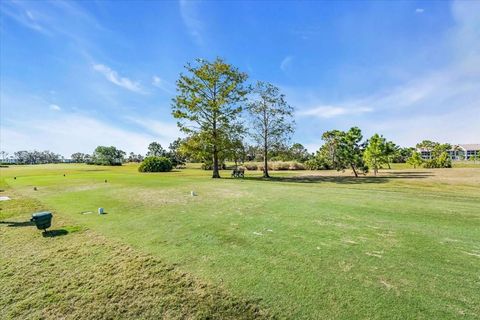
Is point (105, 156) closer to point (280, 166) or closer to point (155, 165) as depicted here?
point (155, 165)

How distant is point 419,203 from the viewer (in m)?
11.0

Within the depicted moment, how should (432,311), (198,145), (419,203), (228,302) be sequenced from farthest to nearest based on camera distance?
(198,145) → (419,203) → (228,302) → (432,311)

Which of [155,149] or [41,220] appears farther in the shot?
[155,149]

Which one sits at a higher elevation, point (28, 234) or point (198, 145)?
point (198, 145)

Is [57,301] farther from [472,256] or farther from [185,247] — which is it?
[472,256]

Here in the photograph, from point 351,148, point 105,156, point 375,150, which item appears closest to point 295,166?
point 375,150

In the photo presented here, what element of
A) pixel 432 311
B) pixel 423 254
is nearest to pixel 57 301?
pixel 432 311

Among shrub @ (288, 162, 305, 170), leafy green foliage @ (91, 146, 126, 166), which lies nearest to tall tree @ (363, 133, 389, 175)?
shrub @ (288, 162, 305, 170)

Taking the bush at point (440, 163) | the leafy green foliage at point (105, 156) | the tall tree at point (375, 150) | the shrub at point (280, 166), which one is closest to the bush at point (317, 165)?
the shrub at point (280, 166)

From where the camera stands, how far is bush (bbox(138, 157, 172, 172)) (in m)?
45.9

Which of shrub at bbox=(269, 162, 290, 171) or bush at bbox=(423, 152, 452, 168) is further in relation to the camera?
bush at bbox=(423, 152, 452, 168)

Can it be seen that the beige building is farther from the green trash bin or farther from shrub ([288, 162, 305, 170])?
the green trash bin

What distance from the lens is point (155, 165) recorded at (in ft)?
152

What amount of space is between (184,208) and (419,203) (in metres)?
9.79
